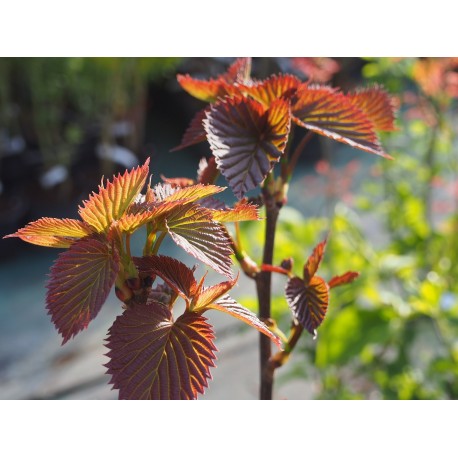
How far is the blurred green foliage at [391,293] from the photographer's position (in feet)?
4.13

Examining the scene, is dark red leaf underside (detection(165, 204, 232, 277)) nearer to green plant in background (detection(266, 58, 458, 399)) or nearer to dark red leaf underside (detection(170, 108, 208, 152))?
dark red leaf underside (detection(170, 108, 208, 152))

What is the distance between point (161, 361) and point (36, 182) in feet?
8.83

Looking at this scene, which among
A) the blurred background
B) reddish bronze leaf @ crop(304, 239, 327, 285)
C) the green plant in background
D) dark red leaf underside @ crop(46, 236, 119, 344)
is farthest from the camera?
the blurred background

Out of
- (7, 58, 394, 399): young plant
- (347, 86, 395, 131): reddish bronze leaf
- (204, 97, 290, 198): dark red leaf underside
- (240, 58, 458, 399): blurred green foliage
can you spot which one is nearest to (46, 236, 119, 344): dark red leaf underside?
(7, 58, 394, 399): young plant

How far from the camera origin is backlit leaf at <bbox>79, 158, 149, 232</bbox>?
0.39 m

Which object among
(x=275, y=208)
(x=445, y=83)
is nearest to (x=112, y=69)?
(x=445, y=83)

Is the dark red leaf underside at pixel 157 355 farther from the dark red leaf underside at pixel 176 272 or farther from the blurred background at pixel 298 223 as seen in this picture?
the blurred background at pixel 298 223

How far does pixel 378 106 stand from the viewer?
59cm

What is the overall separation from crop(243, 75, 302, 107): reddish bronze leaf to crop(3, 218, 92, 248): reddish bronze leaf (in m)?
0.18

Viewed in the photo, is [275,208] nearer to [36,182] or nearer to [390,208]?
[390,208]

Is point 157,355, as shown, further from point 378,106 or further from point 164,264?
point 378,106

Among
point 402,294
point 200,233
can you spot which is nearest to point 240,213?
point 200,233

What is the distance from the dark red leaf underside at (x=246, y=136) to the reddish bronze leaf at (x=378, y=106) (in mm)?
138

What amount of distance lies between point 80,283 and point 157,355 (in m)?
0.06
